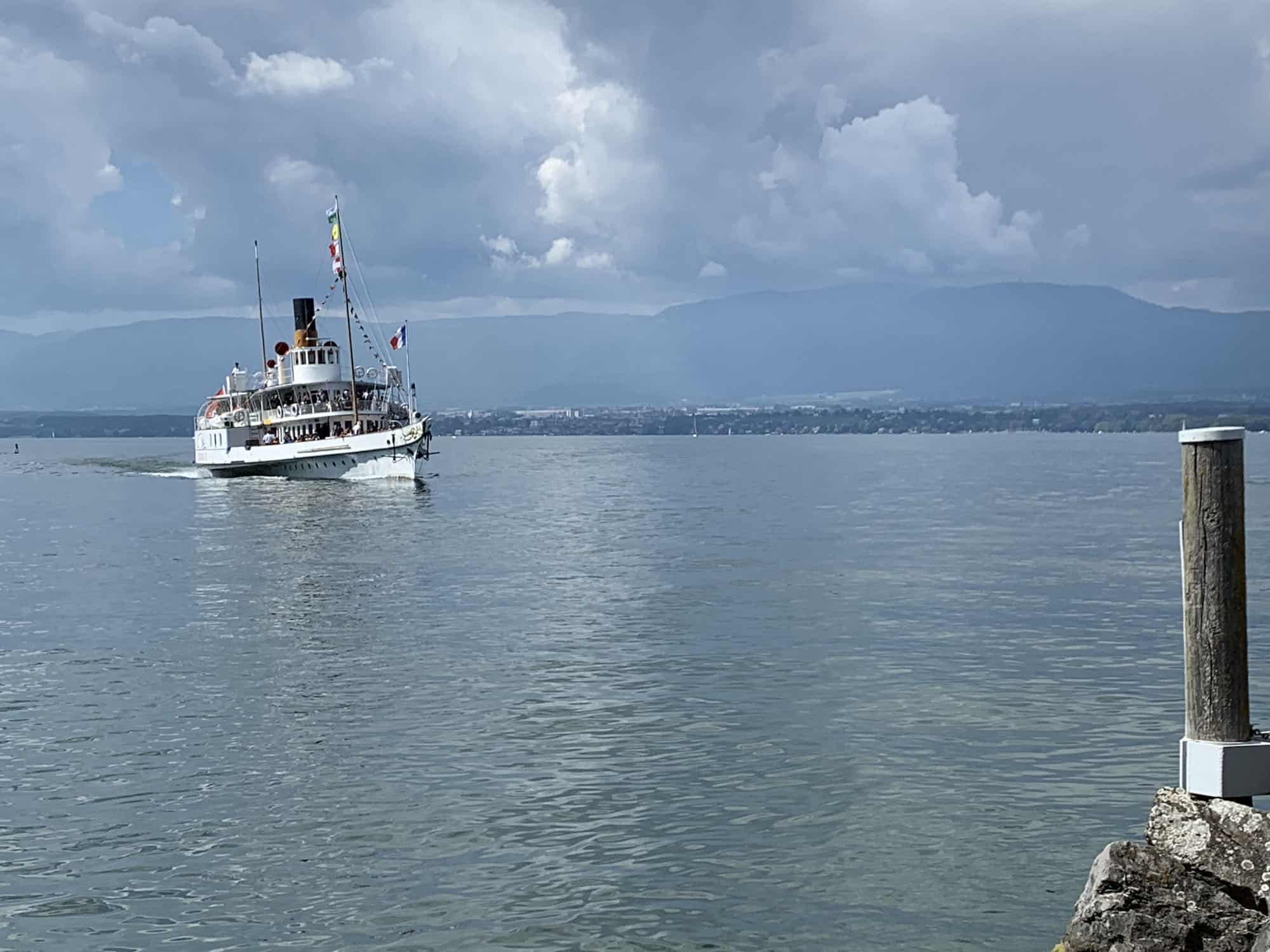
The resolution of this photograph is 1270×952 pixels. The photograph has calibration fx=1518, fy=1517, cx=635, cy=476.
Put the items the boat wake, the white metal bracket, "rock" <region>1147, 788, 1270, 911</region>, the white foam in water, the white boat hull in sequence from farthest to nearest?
the boat wake < the white foam in water < the white boat hull < the white metal bracket < "rock" <region>1147, 788, 1270, 911</region>

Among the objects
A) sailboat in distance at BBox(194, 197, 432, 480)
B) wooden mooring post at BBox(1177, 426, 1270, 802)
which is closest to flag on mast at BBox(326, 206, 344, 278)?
sailboat in distance at BBox(194, 197, 432, 480)

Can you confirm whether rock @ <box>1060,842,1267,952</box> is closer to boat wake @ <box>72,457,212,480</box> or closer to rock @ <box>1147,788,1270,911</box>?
rock @ <box>1147,788,1270,911</box>

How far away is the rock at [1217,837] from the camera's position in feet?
33.4

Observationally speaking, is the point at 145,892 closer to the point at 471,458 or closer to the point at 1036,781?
the point at 1036,781

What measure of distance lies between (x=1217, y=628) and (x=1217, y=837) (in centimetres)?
143

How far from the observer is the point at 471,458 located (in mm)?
181500

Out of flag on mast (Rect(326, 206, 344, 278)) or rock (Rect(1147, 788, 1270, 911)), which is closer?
rock (Rect(1147, 788, 1270, 911))

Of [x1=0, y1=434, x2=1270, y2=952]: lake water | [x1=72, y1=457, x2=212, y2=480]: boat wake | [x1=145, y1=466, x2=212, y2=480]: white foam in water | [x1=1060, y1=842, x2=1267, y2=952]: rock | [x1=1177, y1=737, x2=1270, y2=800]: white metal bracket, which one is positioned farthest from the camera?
[x1=72, y1=457, x2=212, y2=480]: boat wake

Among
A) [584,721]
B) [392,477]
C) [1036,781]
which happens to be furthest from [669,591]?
[392,477]

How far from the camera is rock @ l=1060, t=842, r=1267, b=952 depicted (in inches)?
388

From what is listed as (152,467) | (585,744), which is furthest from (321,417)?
(585,744)

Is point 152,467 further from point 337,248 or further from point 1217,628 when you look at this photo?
point 1217,628

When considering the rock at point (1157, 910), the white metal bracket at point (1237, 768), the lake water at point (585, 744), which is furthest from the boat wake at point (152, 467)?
the rock at point (1157, 910)

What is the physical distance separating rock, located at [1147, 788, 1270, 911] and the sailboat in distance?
255 feet
